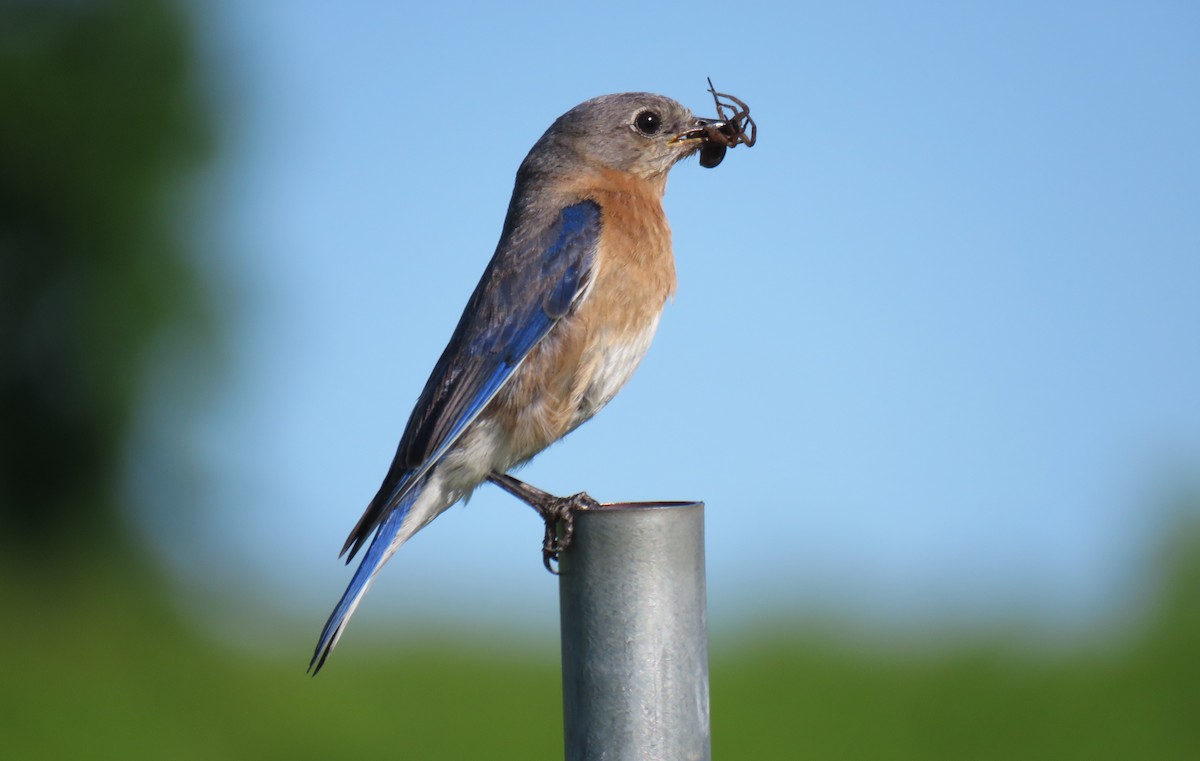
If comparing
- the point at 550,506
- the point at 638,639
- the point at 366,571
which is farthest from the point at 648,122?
the point at 638,639

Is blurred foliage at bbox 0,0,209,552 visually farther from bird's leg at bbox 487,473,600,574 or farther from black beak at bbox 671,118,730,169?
bird's leg at bbox 487,473,600,574

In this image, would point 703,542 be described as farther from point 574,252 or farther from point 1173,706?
point 1173,706

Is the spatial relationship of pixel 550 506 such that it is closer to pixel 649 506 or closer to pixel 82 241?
pixel 649 506

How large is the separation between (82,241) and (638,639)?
1502cm

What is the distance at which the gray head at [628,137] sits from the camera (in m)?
5.16

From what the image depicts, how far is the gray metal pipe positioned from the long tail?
105cm

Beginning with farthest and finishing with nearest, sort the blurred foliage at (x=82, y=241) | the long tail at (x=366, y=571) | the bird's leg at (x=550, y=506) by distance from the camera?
the blurred foliage at (x=82, y=241) < the bird's leg at (x=550, y=506) < the long tail at (x=366, y=571)

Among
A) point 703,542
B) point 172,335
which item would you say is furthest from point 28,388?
point 703,542

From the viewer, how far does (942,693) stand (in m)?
6.95

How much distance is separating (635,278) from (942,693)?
11.7 feet

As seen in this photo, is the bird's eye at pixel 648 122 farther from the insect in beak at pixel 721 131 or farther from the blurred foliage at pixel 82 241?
the blurred foliage at pixel 82 241

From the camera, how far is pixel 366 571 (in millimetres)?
4168

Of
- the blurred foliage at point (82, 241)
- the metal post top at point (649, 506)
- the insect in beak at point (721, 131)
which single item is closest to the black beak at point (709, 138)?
the insect in beak at point (721, 131)

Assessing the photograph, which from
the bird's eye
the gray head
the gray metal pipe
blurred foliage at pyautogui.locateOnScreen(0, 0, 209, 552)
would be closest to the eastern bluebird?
the gray head
